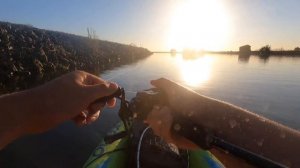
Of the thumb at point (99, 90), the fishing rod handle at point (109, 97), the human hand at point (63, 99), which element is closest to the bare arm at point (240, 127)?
the fishing rod handle at point (109, 97)

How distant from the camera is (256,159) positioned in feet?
7.82

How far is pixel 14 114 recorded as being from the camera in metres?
2.24

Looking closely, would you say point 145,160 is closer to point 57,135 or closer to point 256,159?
point 256,159

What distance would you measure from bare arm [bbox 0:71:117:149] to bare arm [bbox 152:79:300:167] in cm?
65

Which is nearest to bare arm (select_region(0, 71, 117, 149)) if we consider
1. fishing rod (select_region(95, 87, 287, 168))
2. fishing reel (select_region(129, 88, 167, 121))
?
fishing rod (select_region(95, 87, 287, 168))

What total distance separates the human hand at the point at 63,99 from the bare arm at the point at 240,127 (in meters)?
0.64

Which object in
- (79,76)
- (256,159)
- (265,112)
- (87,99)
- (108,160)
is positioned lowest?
(265,112)

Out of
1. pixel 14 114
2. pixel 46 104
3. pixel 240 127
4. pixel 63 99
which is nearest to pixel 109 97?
pixel 63 99

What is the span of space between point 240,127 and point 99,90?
1161 millimetres

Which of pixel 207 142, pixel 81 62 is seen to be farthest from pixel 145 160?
pixel 81 62

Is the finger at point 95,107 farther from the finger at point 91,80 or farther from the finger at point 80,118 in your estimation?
the finger at point 91,80

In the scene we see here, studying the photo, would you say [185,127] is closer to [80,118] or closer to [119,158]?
[80,118]

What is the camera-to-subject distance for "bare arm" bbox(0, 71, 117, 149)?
2.23m

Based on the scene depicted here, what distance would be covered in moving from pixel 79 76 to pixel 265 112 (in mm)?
26296
